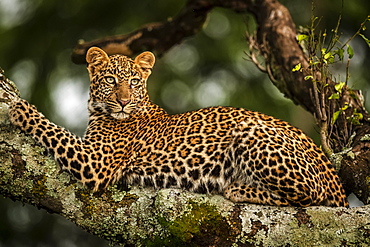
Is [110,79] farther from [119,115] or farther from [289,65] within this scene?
[289,65]

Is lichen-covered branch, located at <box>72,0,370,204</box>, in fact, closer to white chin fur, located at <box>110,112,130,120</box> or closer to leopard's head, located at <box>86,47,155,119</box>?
leopard's head, located at <box>86,47,155,119</box>

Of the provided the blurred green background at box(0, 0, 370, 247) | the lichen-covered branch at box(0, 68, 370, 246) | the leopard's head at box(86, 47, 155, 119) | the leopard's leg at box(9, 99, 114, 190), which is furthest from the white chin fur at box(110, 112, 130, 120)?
the blurred green background at box(0, 0, 370, 247)

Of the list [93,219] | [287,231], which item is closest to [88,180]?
[93,219]

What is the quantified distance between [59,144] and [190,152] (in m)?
1.47

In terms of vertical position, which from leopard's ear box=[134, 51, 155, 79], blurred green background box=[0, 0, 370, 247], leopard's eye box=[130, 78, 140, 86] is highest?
A: leopard's ear box=[134, 51, 155, 79]

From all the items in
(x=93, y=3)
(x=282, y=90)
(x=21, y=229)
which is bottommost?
(x=21, y=229)

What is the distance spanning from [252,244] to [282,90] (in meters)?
4.07

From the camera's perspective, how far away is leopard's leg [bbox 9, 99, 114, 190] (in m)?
7.45

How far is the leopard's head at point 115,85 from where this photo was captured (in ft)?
29.2

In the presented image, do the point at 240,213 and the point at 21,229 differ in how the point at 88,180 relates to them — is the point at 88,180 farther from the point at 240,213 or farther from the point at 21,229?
the point at 21,229

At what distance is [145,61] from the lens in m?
9.52

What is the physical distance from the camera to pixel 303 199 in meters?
7.41

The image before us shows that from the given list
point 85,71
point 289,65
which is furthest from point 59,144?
point 85,71

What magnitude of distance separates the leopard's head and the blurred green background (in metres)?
8.56
